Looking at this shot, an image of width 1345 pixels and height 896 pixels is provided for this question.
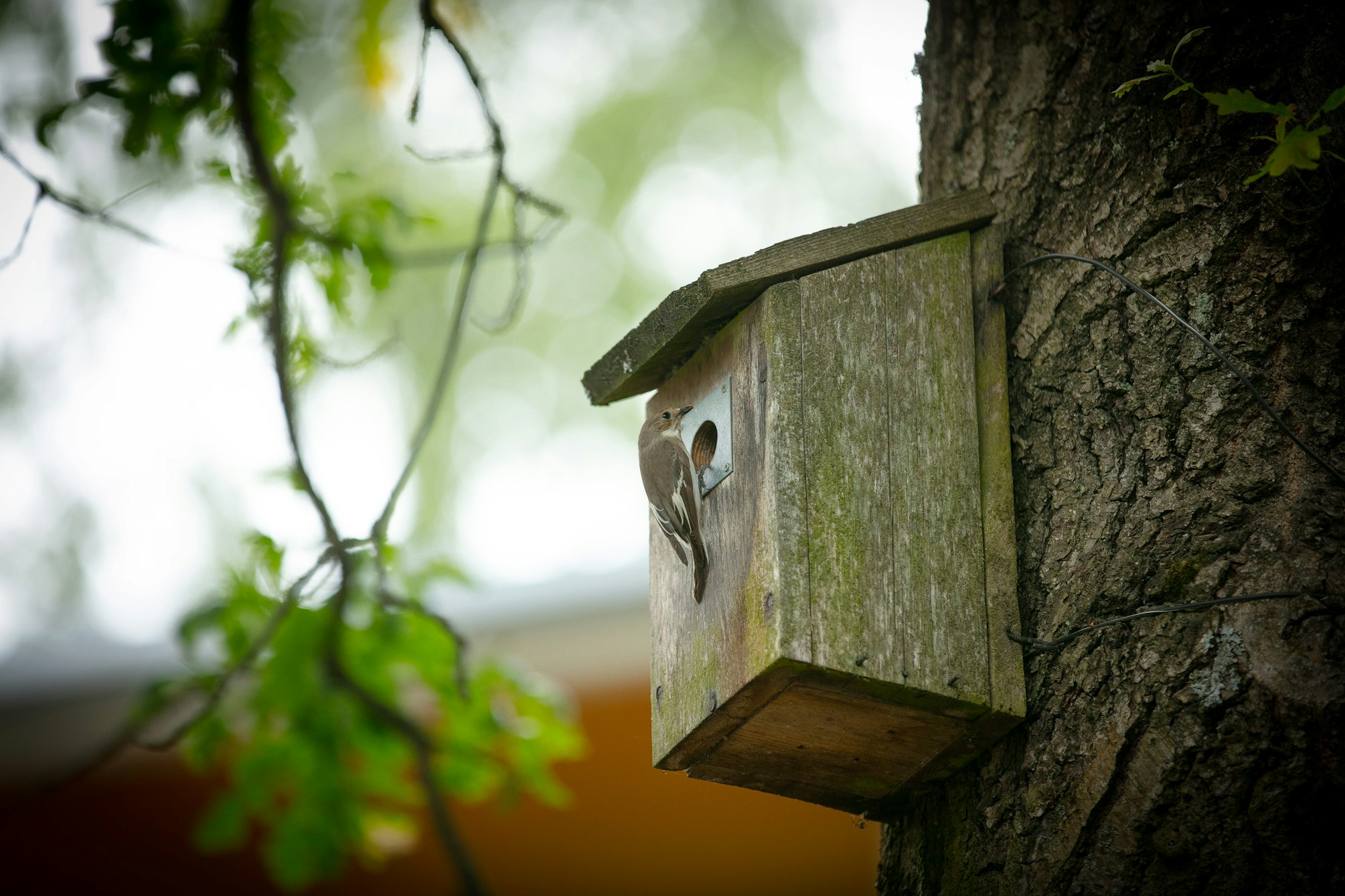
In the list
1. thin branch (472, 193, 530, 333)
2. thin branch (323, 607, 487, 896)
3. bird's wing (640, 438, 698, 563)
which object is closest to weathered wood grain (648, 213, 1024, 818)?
bird's wing (640, 438, 698, 563)

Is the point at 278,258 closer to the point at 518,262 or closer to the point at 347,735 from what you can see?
the point at 518,262

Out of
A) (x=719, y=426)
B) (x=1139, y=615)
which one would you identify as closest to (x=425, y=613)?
(x=719, y=426)

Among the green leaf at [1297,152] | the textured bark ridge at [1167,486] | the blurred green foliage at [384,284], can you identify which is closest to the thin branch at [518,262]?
the blurred green foliage at [384,284]

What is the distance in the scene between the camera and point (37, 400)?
11.9m

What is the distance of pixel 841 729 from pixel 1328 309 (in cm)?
129

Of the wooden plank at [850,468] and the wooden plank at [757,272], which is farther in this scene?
the wooden plank at [757,272]

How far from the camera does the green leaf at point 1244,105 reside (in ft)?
7.13

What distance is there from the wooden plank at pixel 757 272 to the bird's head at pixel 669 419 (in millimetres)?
119

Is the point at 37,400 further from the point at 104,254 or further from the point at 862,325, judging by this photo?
the point at 862,325

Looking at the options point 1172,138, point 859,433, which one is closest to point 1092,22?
point 1172,138

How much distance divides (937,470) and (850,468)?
225 millimetres

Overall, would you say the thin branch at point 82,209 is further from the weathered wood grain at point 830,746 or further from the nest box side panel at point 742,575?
the weathered wood grain at point 830,746

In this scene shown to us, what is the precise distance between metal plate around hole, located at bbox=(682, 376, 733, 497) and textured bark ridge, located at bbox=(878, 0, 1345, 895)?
0.64 m

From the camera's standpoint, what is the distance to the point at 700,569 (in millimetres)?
2820
